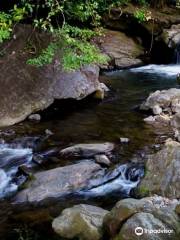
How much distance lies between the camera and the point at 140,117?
9625 millimetres

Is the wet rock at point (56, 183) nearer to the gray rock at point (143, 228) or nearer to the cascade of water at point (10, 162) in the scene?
the cascade of water at point (10, 162)

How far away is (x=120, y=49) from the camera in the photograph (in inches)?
672

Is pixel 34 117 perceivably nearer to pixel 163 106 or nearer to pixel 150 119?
pixel 150 119

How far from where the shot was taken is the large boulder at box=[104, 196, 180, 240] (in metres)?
4.46

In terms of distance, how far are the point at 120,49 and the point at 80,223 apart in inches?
498

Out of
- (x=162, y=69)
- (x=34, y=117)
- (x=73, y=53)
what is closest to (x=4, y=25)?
(x=73, y=53)

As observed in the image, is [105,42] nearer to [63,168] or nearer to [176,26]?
[176,26]

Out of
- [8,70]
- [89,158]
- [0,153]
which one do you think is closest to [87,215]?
[89,158]

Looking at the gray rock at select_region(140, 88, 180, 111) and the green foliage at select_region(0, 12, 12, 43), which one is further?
the gray rock at select_region(140, 88, 180, 111)

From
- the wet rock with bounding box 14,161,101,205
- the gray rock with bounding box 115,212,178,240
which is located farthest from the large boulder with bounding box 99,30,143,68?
the gray rock with bounding box 115,212,178,240

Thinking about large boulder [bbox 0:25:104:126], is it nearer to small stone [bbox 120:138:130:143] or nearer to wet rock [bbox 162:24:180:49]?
small stone [bbox 120:138:130:143]

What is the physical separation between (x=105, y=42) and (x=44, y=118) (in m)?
8.52

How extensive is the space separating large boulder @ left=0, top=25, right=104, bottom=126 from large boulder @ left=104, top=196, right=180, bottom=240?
4458 millimetres

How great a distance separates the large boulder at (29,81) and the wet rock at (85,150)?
187cm
